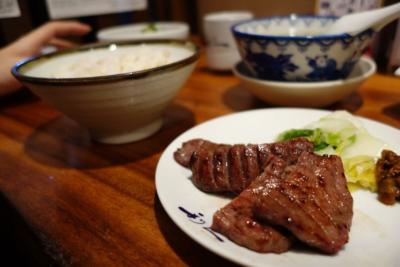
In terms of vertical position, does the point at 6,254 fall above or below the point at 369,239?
below

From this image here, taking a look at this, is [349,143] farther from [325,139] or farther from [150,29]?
[150,29]

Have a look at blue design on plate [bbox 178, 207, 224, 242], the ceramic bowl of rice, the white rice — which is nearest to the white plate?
blue design on plate [bbox 178, 207, 224, 242]

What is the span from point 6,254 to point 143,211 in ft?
4.75

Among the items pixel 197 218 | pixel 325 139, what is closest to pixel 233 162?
pixel 197 218

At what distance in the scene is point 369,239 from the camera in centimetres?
78

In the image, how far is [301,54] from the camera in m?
1.44

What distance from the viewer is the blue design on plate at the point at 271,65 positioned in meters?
1.49

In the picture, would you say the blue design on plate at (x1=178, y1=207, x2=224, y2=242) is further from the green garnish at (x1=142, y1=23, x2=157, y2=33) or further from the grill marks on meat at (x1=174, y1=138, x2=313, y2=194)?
the green garnish at (x1=142, y1=23, x2=157, y2=33)

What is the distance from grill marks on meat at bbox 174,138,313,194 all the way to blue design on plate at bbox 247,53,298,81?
1.84 ft

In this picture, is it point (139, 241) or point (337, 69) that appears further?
point (337, 69)

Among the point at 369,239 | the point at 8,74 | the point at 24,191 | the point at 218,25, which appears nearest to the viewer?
the point at 369,239

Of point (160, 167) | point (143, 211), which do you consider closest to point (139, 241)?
point (143, 211)

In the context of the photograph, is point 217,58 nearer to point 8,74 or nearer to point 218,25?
point 218,25

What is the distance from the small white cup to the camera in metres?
2.23
